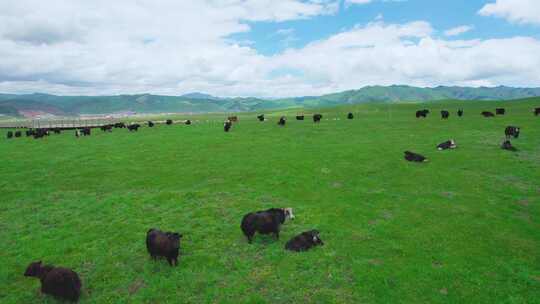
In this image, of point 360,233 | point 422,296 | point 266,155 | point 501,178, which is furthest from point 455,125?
point 422,296

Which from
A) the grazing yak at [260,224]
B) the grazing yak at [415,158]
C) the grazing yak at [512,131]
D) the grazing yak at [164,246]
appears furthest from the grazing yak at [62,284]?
the grazing yak at [512,131]

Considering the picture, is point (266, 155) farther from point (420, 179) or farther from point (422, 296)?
point (422, 296)

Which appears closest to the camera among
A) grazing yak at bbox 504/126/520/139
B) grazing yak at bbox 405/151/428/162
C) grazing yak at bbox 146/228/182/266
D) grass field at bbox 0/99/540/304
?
grass field at bbox 0/99/540/304

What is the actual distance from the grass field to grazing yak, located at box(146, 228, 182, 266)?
0.36m

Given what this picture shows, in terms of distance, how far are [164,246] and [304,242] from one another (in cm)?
507

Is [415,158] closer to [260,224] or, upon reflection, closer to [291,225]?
[291,225]

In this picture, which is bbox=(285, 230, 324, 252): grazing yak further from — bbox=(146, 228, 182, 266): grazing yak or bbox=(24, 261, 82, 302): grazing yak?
bbox=(24, 261, 82, 302): grazing yak

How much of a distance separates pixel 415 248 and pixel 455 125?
3842cm

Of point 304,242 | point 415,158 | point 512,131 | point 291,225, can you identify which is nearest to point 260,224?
point 304,242

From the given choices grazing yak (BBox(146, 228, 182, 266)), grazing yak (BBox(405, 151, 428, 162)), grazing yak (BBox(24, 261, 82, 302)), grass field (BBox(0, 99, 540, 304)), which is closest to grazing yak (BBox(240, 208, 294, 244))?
grass field (BBox(0, 99, 540, 304))

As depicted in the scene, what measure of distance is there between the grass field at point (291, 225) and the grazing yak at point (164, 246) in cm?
36

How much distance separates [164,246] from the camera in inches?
430

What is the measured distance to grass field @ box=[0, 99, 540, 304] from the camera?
31.1 ft

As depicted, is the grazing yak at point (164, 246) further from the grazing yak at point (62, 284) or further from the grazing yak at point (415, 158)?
the grazing yak at point (415, 158)
